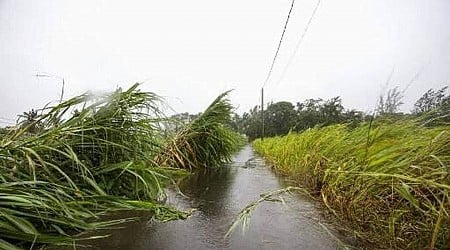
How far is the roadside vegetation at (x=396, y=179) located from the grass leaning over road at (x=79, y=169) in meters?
0.84

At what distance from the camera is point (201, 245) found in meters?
1.28

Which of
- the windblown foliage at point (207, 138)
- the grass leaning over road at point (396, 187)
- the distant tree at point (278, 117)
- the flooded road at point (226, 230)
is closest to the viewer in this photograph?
the grass leaning over road at point (396, 187)

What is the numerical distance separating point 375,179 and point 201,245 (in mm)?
783

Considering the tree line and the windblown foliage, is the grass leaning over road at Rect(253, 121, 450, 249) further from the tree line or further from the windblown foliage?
the windblown foliage

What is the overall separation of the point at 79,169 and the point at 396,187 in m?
1.47

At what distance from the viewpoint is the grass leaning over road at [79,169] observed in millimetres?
1248

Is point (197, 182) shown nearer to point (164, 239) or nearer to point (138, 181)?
point (138, 181)

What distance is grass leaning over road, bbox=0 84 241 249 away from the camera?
1.25 meters

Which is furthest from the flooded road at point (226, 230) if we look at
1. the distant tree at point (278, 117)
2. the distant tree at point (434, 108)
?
the distant tree at point (278, 117)

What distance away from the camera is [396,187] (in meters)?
1.36

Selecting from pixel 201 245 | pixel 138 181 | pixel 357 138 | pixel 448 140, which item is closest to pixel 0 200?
pixel 201 245

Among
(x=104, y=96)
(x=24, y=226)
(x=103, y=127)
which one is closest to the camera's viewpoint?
(x=24, y=226)

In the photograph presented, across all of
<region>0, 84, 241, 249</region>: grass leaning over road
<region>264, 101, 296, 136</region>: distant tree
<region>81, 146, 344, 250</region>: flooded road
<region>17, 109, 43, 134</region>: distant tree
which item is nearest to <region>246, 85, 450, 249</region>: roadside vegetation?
<region>81, 146, 344, 250</region>: flooded road

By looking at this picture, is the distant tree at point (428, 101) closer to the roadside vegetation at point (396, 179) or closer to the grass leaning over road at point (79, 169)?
the roadside vegetation at point (396, 179)
